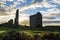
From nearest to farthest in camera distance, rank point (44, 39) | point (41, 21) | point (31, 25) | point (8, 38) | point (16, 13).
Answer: point (8, 38)
point (44, 39)
point (31, 25)
point (41, 21)
point (16, 13)

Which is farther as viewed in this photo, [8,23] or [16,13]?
[16,13]

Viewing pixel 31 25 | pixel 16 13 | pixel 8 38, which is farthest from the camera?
pixel 16 13

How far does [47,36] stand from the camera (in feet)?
169

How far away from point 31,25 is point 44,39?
60.2 m

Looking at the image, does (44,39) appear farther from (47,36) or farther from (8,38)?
(8,38)

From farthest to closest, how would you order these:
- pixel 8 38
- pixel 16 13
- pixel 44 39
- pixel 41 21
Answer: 1. pixel 16 13
2. pixel 41 21
3. pixel 44 39
4. pixel 8 38

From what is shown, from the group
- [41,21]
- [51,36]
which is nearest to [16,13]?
[41,21]

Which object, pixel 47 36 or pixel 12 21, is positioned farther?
pixel 12 21

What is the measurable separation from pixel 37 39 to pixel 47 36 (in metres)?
5.37

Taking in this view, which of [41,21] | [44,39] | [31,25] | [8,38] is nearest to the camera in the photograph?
[8,38]

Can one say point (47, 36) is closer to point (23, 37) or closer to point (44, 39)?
point (44, 39)

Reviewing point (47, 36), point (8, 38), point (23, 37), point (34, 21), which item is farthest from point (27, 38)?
point (34, 21)

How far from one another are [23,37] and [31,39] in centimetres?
219

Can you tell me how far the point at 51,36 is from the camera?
52.0 metres
